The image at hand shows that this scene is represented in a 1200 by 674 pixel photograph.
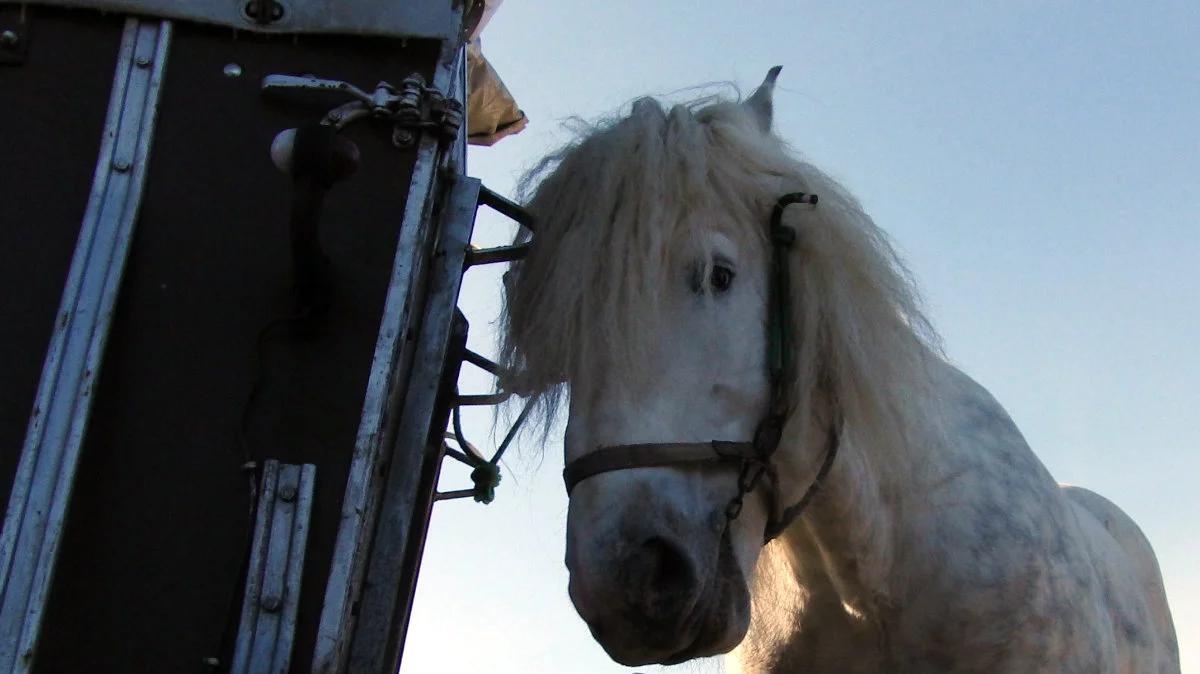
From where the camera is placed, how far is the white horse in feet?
6.30

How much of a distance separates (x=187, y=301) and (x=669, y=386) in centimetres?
76

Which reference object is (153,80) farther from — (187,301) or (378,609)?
(378,609)

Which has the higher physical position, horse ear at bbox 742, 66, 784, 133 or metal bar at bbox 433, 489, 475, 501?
horse ear at bbox 742, 66, 784, 133

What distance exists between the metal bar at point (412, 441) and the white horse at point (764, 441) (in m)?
0.26

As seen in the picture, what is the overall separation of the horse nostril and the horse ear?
1.07 meters

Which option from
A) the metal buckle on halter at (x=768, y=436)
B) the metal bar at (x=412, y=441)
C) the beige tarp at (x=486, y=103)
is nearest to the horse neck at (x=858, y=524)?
the metal buckle on halter at (x=768, y=436)

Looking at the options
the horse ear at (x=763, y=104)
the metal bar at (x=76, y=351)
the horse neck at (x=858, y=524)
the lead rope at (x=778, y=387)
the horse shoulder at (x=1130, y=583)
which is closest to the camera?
the metal bar at (x=76, y=351)

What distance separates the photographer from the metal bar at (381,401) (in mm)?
1565

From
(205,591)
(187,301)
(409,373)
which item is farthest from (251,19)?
(205,591)

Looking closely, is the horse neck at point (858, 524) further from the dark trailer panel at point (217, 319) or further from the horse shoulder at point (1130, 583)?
the dark trailer panel at point (217, 319)

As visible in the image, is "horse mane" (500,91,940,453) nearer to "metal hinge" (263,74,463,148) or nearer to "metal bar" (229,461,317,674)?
"metal hinge" (263,74,463,148)

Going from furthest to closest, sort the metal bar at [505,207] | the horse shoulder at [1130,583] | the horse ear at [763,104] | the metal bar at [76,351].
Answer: the horse shoulder at [1130,583] → the horse ear at [763,104] → the metal bar at [505,207] → the metal bar at [76,351]

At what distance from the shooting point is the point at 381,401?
1.64 meters

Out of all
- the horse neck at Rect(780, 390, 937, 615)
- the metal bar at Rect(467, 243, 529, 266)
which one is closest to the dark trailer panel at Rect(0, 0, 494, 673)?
the metal bar at Rect(467, 243, 529, 266)
